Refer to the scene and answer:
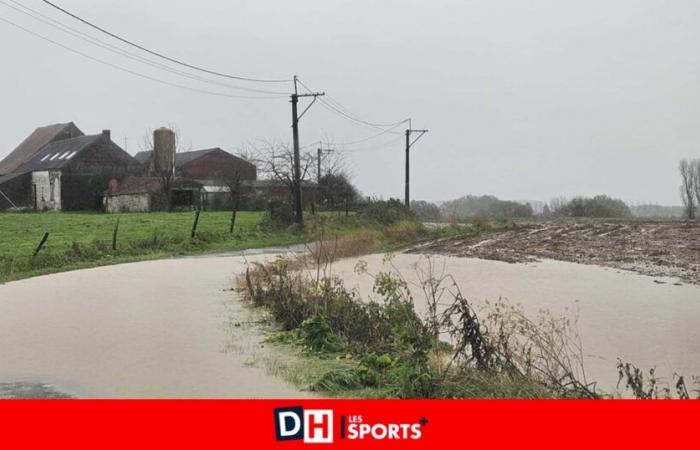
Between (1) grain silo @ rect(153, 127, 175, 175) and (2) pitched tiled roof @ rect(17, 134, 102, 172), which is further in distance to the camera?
(2) pitched tiled roof @ rect(17, 134, 102, 172)

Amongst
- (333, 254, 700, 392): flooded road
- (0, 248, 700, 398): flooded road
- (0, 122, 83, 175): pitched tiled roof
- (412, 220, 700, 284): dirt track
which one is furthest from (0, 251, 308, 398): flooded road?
(412, 220, 700, 284): dirt track

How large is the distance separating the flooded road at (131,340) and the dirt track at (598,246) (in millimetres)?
8385

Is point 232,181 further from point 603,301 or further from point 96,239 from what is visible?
point 603,301

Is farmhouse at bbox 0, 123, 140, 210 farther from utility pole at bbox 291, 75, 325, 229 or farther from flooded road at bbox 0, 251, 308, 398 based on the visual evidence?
utility pole at bbox 291, 75, 325, 229

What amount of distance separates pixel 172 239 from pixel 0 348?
12285 mm

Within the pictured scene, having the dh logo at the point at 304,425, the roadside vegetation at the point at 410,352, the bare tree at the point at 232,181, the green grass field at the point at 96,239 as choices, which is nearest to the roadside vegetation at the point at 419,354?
the roadside vegetation at the point at 410,352

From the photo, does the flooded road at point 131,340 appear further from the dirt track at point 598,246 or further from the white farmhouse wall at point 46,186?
the dirt track at point 598,246

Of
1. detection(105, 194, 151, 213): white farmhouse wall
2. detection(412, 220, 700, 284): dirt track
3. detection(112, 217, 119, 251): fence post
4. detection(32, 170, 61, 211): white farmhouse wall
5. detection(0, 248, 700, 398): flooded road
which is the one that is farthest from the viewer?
detection(412, 220, 700, 284): dirt track

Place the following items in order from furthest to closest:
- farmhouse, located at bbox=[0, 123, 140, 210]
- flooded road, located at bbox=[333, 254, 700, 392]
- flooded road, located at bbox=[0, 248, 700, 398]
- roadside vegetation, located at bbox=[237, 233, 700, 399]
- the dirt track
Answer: the dirt track → farmhouse, located at bbox=[0, 123, 140, 210] → flooded road, located at bbox=[333, 254, 700, 392] → flooded road, located at bbox=[0, 248, 700, 398] → roadside vegetation, located at bbox=[237, 233, 700, 399]

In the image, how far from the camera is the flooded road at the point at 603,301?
7352 mm

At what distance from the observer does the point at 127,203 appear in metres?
12.5

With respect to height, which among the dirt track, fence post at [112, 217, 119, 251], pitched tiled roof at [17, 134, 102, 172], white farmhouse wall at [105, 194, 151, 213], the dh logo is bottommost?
the dh logo

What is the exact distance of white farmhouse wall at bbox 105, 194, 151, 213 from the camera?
12305mm

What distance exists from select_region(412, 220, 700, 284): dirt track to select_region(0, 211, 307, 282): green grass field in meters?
6.01
